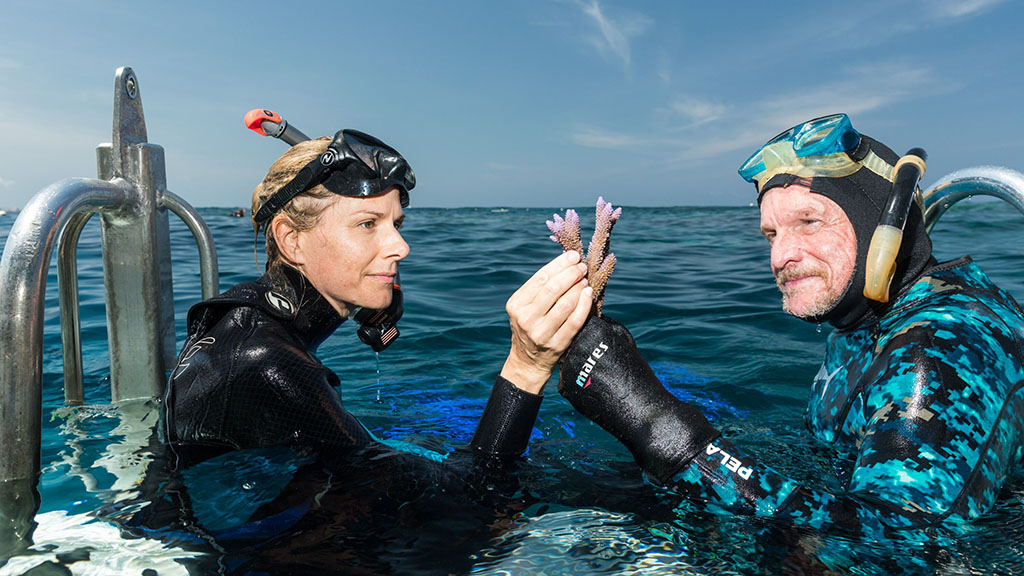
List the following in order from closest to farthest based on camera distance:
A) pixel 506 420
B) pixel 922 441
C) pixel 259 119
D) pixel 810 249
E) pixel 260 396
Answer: pixel 922 441
pixel 260 396
pixel 506 420
pixel 810 249
pixel 259 119

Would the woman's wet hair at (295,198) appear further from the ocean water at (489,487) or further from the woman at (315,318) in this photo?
the ocean water at (489,487)

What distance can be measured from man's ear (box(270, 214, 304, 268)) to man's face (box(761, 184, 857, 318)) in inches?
76.4

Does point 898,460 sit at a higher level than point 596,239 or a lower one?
lower

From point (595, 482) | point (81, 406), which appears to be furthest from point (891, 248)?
point (81, 406)

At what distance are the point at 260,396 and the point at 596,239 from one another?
1.23 meters

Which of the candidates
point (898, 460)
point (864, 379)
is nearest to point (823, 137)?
point (864, 379)

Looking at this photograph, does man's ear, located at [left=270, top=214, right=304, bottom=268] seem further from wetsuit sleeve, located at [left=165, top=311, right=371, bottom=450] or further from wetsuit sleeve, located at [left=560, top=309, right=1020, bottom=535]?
wetsuit sleeve, located at [left=560, top=309, right=1020, bottom=535]

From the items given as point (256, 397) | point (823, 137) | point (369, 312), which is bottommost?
point (256, 397)

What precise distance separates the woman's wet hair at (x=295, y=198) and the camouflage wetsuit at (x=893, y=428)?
47.9 inches

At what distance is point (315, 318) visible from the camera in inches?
111

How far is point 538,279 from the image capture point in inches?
82.5

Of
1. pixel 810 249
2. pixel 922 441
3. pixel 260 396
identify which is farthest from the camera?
pixel 810 249

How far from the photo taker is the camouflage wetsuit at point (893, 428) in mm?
2016

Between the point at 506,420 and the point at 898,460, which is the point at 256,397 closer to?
the point at 506,420
